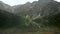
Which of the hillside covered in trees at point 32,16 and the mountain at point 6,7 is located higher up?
the mountain at point 6,7

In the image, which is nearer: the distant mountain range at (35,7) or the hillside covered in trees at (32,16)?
the hillside covered in trees at (32,16)

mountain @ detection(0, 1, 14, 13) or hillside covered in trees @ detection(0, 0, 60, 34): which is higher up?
mountain @ detection(0, 1, 14, 13)

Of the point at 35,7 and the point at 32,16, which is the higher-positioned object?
the point at 35,7

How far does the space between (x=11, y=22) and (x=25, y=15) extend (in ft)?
0.74

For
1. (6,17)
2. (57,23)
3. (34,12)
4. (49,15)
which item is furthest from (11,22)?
(57,23)

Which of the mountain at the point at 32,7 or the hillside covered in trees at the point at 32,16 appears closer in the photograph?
the hillside covered in trees at the point at 32,16

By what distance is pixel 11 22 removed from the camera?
5.52 ft

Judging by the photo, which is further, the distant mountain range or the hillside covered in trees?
the distant mountain range

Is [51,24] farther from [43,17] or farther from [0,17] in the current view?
[0,17]

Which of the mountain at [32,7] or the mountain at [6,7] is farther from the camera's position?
the mountain at [32,7]

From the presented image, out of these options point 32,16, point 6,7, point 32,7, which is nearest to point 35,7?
point 32,7

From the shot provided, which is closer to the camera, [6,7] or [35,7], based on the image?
[6,7]

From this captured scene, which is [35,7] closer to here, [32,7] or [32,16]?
[32,7]

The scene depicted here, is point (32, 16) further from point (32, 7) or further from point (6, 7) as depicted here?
point (6, 7)
